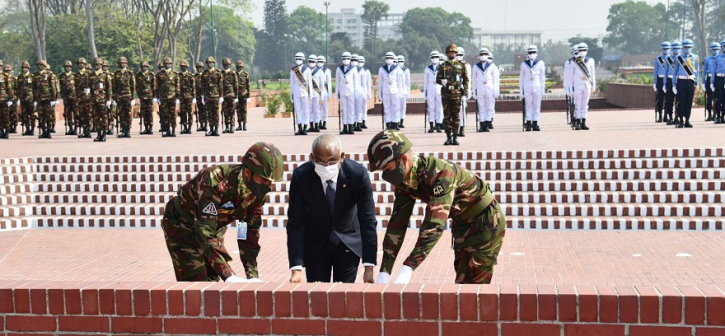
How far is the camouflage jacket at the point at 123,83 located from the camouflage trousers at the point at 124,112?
0.33ft

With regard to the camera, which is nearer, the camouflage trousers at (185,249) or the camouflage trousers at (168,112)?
the camouflage trousers at (185,249)

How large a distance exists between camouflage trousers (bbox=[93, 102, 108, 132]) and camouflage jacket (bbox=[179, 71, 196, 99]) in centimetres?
266

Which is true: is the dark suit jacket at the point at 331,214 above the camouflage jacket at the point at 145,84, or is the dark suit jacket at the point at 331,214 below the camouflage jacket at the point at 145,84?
below

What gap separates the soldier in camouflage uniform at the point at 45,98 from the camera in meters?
22.6

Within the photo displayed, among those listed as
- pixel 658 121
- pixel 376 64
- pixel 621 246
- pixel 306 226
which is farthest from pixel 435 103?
pixel 376 64

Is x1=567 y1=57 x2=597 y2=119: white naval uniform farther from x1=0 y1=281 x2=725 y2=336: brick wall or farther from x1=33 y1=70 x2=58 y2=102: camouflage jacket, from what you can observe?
x1=0 y1=281 x2=725 y2=336: brick wall

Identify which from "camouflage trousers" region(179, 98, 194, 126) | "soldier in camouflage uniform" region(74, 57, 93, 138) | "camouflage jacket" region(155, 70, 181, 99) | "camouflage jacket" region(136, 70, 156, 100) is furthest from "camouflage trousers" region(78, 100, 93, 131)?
"camouflage trousers" region(179, 98, 194, 126)

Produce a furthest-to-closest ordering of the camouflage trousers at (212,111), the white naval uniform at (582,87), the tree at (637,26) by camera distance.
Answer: the tree at (637,26), the camouflage trousers at (212,111), the white naval uniform at (582,87)

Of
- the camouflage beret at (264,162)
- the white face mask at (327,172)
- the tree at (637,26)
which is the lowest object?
the white face mask at (327,172)

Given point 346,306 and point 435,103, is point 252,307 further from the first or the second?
point 435,103

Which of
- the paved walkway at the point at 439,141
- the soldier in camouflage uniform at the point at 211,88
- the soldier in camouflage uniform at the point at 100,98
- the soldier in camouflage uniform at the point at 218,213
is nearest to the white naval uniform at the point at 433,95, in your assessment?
the paved walkway at the point at 439,141

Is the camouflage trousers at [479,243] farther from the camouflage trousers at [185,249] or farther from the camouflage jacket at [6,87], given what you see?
the camouflage jacket at [6,87]

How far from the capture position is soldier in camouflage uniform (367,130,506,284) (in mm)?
4355

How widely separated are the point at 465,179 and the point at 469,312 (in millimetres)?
1246
